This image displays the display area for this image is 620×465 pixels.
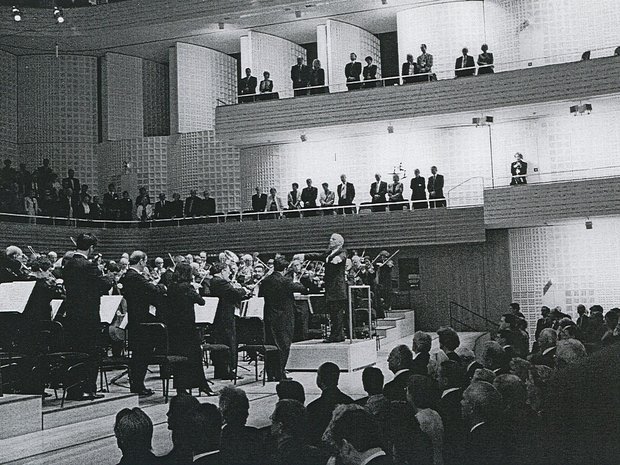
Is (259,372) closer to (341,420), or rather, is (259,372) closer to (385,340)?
(385,340)

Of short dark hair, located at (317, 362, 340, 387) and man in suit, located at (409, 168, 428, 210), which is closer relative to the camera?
short dark hair, located at (317, 362, 340, 387)

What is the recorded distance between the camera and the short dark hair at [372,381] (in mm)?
5629

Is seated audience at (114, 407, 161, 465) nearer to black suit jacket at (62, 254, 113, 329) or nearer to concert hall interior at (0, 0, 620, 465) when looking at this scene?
concert hall interior at (0, 0, 620, 465)

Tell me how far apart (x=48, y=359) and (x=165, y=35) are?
19.8 m

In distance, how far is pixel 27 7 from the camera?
2498 cm

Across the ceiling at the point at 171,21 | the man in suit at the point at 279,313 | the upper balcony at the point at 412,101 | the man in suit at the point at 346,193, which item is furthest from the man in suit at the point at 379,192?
the man in suit at the point at 279,313

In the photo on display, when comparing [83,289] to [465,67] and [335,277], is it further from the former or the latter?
[465,67]

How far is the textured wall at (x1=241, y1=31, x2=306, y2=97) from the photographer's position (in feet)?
86.8

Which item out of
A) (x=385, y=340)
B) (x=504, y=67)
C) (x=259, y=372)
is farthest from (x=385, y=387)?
(x=504, y=67)

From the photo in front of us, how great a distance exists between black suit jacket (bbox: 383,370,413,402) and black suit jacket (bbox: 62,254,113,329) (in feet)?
13.0

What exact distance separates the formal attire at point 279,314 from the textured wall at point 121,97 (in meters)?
17.2

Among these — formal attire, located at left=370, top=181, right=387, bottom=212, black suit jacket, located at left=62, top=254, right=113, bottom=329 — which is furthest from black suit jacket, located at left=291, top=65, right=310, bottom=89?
black suit jacket, located at left=62, top=254, right=113, bottom=329

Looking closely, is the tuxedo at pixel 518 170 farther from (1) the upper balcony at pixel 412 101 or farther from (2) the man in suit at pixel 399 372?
(2) the man in suit at pixel 399 372

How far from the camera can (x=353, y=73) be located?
24141 mm
